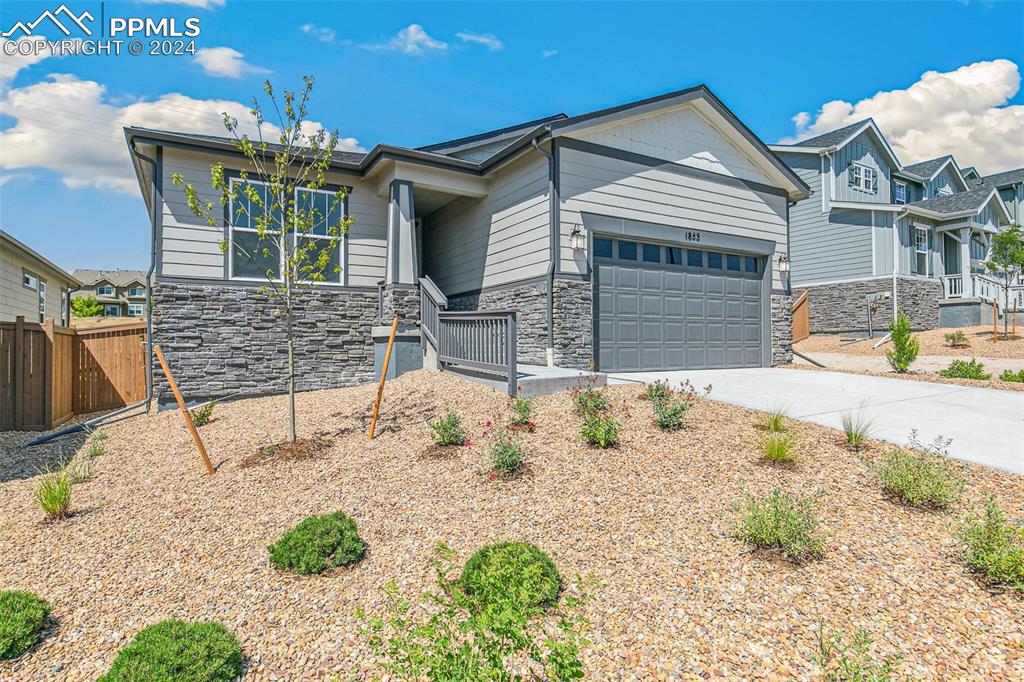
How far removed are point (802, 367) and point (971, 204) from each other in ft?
45.2

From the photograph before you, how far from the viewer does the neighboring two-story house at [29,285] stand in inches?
558

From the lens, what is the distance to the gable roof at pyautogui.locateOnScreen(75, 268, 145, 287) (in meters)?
53.5

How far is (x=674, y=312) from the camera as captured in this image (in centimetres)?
1031

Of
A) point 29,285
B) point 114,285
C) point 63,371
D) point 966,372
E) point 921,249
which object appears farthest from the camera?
point 114,285

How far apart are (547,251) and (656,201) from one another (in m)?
2.78

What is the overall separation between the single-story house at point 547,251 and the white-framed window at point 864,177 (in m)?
9.75

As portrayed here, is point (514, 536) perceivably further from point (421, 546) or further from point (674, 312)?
point (674, 312)

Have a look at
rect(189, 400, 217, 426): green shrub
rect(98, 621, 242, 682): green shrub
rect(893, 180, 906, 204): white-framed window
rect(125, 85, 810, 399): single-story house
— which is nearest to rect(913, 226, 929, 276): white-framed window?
rect(893, 180, 906, 204): white-framed window

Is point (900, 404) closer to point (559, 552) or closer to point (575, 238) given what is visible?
point (575, 238)

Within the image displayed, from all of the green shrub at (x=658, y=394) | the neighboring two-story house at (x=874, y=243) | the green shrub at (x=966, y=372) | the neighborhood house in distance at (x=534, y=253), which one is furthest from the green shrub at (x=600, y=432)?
the neighboring two-story house at (x=874, y=243)

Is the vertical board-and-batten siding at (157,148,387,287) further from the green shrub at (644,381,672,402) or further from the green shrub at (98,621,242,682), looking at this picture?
the green shrub at (644,381,672,402)

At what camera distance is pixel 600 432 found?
16.5ft

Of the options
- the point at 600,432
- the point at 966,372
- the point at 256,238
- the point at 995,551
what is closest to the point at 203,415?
the point at 256,238

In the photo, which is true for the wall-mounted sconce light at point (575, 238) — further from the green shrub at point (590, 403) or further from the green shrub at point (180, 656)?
the green shrub at point (180, 656)
